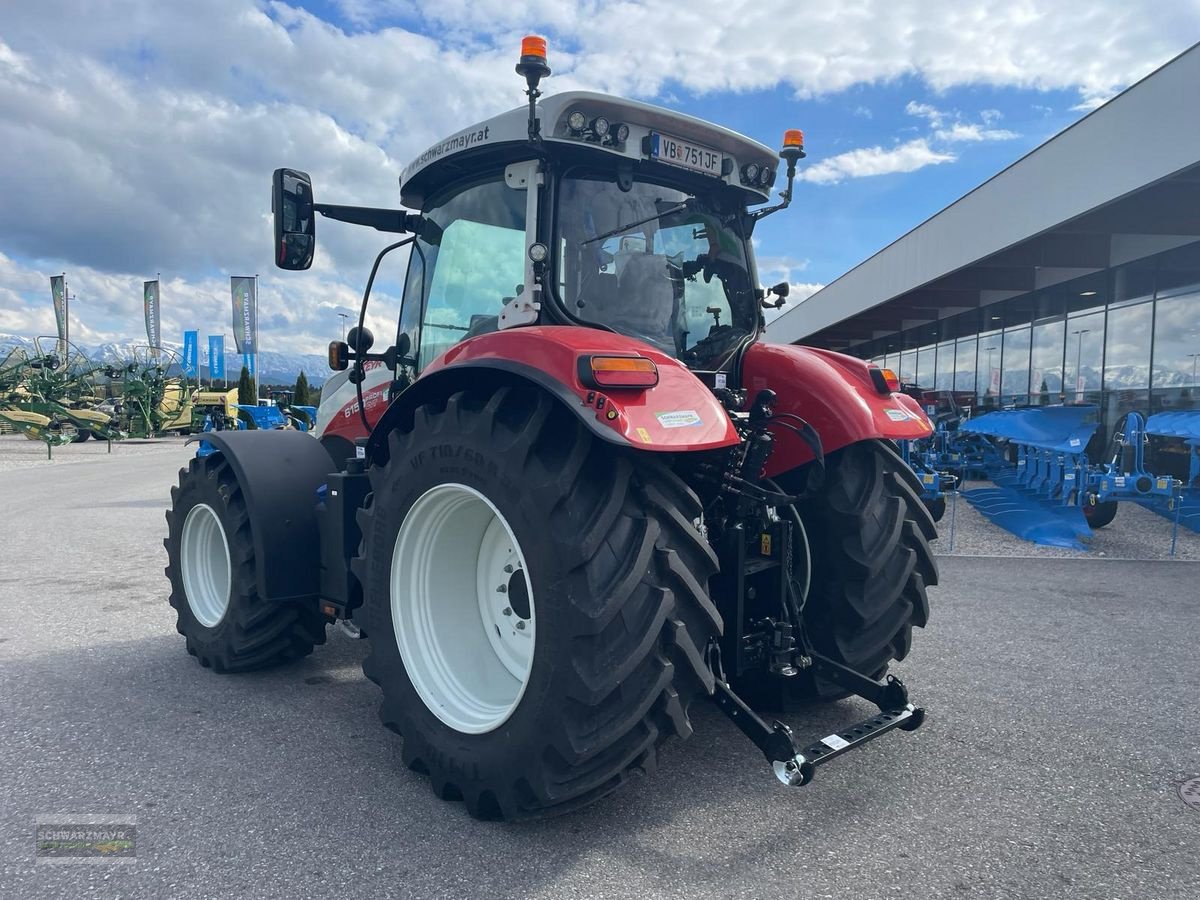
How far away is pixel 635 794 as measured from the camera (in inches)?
114

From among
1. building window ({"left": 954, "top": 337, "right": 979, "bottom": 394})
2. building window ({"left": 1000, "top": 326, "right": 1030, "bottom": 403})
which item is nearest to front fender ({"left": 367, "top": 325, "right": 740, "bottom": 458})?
building window ({"left": 1000, "top": 326, "right": 1030, "bottom": 403})

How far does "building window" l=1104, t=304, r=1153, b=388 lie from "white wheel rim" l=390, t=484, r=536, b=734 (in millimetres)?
13476

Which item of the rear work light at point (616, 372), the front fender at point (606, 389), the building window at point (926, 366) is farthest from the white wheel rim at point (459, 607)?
the building window at point (926, 366)

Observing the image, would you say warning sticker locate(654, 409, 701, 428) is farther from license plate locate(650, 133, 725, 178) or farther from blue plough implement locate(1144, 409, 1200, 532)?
blue plough implement locate(1144, 409, 1200, 532)

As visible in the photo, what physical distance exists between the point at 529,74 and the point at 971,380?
18640mm

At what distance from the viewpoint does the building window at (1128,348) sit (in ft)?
43.1

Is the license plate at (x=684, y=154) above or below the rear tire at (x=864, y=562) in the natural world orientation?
above

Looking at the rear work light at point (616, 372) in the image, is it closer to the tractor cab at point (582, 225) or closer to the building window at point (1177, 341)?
the tractor cab at point (582, 225)

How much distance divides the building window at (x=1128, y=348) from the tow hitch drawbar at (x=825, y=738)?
12.7m

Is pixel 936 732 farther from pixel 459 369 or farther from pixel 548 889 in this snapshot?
pixel 459 369

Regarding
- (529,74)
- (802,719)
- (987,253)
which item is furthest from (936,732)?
(987,253)

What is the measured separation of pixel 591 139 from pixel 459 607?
185 cm

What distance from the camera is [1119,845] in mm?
2598

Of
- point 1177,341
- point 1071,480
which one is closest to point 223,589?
point 1071,480
